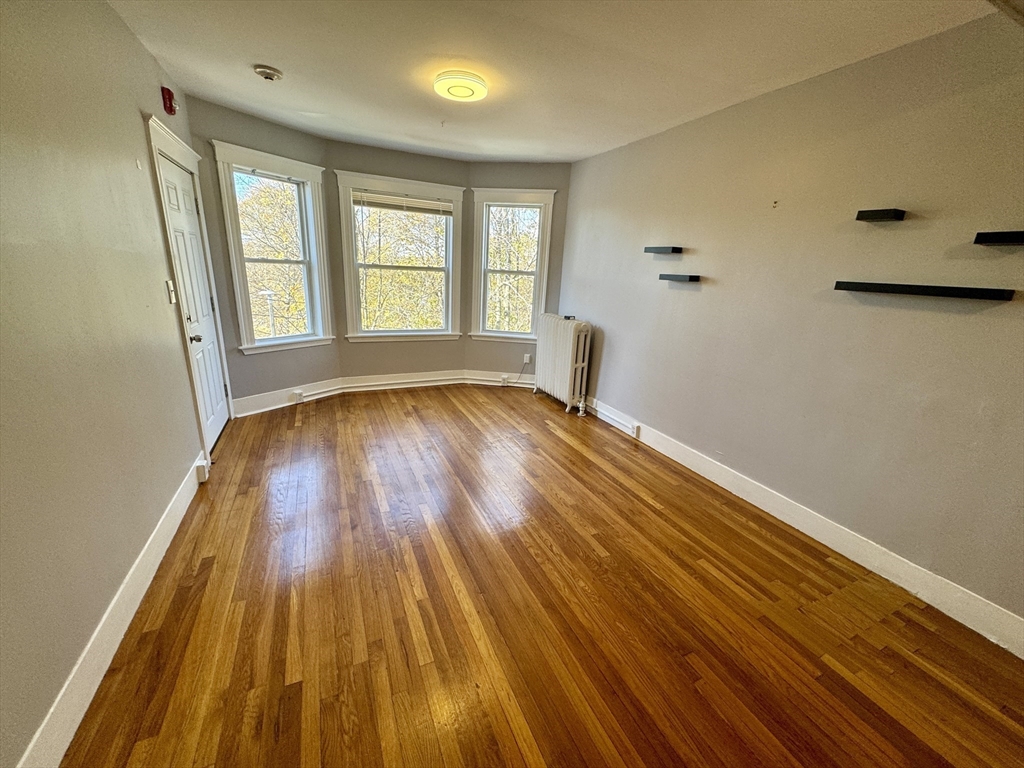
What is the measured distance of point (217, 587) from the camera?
1.77m

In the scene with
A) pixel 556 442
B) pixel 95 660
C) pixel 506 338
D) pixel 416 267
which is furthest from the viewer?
pixel 506 338

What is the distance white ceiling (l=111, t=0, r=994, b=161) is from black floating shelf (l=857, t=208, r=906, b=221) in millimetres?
692

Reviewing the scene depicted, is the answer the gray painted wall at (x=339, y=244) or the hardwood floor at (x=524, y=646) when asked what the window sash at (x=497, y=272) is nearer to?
the gray painted wall at (x=339, y=244)

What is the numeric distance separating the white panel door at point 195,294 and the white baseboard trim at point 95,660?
3.44ft

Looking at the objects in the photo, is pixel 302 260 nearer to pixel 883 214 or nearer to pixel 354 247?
pixel 354 247

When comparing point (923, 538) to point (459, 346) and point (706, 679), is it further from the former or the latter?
point (459, 346)

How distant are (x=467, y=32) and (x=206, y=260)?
2.62 metres

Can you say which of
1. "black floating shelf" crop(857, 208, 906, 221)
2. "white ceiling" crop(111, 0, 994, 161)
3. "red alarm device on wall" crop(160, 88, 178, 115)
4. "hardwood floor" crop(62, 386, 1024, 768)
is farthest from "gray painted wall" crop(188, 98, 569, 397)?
"black floating shelf" crop(857, 208, 906, 221)

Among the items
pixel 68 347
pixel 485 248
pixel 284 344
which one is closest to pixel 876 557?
pixel 68 347

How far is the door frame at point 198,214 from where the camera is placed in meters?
2.24

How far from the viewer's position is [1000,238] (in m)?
1.55

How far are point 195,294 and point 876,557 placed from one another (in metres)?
4.45

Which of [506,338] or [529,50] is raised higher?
[529,50]

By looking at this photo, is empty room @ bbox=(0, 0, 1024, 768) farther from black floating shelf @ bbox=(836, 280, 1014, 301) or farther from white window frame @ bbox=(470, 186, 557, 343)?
white window frame @ bbox=(470, 186, 557, 343)
